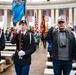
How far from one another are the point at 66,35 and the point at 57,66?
2.34ft

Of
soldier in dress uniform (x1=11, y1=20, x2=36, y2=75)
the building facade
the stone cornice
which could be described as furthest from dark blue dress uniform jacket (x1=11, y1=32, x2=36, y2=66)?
the stone cornice

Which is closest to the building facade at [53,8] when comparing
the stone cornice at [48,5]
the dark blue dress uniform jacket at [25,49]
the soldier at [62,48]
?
the stone cornice at [48,5]

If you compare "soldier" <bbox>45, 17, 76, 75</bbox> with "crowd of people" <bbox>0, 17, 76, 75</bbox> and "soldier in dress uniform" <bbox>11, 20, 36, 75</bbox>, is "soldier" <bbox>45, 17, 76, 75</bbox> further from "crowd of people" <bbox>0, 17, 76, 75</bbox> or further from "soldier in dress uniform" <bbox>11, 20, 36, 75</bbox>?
"soldier in dress uniform" <bbox>11, 20, 36, 75</bbox>

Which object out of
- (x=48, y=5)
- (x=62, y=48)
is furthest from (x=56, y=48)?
(x=48, y=5)

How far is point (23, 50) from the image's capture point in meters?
6.52

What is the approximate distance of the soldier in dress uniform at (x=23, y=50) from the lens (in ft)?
21.1

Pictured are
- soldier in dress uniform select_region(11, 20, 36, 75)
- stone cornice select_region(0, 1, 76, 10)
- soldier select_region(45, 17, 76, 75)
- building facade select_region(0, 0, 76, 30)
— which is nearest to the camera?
soldier select_region(45, 17, 76, 75)

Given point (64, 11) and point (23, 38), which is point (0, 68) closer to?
point (23, 38)

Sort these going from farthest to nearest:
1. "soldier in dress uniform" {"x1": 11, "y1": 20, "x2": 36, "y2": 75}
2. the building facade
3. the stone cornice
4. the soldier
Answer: the building facade → the stone cornice → "soldier in dress uniform" {"x1": 11, "y1": 20, "x2": 36, "y2": 75} → the soldier

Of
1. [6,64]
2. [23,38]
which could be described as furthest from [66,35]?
[6,64]

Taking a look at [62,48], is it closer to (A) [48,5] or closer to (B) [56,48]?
(B) [56,48]

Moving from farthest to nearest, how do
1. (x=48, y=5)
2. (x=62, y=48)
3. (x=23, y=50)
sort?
(x=48, y=5), (x=23, y=50), (x=62, y=48)

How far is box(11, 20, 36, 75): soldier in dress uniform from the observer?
645cm

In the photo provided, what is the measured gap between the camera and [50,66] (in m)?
9.73
